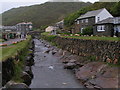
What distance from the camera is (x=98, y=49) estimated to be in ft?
89.6

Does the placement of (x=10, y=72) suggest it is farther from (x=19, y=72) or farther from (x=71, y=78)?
(x=71, y=78)

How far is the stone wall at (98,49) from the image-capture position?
73.9 feet

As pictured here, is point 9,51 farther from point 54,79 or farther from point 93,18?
point 93,18

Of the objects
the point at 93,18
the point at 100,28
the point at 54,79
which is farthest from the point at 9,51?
the point at 93,18

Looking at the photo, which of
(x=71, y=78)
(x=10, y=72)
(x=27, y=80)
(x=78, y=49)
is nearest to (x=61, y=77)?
(x=71, y=78)

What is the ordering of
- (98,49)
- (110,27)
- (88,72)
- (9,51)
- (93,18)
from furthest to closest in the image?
(93,18) < (110,27) < (98,49) < (9,51) < (88,72)

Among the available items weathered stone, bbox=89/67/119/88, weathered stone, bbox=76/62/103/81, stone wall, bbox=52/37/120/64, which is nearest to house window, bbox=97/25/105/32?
stone wall, bbox=52/37/120/64

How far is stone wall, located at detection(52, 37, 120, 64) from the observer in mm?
22531

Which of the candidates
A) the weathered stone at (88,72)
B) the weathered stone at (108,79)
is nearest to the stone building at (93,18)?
the weathered stone at (88,72)

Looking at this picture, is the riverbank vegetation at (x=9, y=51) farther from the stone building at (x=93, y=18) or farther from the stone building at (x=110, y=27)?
the stone building at (x=93, y=18)

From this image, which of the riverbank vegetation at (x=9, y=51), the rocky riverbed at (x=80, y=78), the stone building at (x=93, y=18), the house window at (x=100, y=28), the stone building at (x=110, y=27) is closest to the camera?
the rocky riverbed at (x=80, y=78)

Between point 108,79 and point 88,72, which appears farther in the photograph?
point 88,72

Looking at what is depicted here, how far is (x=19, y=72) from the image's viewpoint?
760 inches

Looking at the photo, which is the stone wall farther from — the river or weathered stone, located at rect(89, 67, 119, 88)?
the river
